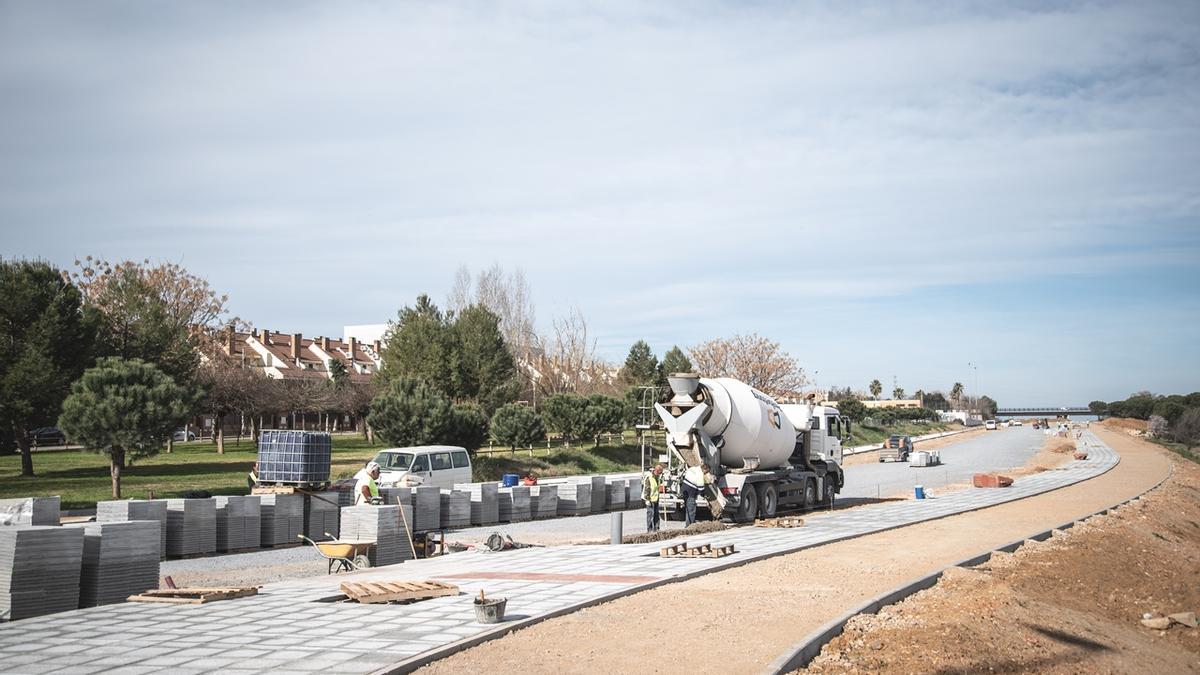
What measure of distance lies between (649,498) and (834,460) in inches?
386

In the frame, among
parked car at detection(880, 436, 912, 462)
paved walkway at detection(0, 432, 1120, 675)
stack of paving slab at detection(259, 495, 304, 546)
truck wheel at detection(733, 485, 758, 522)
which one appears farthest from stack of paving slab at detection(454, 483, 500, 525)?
parked car at detection(880, 436, 912, 462)

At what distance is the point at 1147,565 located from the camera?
20188 mm

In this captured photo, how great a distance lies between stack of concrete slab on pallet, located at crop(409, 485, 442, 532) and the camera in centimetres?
2022

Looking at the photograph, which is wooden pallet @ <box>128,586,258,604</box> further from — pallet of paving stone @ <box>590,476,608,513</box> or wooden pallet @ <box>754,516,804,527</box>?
pallet of paving stone @ <box>590,476,608,513</box>

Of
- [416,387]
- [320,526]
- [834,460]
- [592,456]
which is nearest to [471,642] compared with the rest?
[320,526]

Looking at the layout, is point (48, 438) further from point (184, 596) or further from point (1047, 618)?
point (1047, 618)

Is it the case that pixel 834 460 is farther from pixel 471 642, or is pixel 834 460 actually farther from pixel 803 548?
pixel 471 642

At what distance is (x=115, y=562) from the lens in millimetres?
12062

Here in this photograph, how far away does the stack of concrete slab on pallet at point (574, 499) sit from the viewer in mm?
27062

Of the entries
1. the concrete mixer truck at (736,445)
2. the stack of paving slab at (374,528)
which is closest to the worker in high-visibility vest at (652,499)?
the concrete mixer truck at (736,445)

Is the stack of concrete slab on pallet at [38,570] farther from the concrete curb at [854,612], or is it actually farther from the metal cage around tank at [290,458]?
the concrete curb at [854,612]

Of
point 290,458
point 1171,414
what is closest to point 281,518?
point 290,458

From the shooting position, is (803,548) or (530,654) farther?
(803,548)

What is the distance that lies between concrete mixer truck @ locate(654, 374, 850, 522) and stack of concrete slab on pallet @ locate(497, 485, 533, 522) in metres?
3.94
